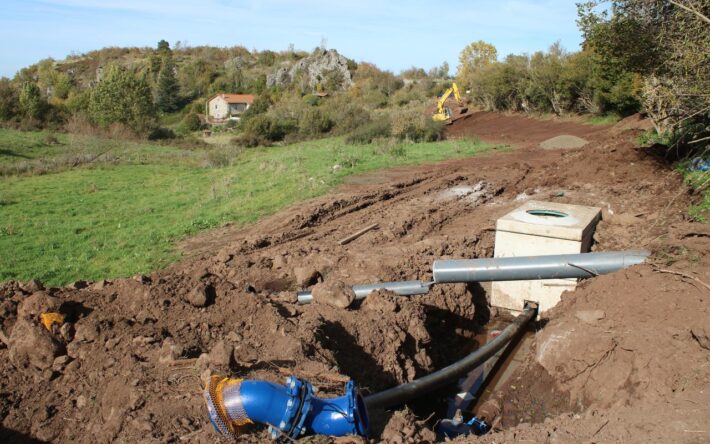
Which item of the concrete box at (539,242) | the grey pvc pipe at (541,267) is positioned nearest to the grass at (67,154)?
the concrete box at (539,242)

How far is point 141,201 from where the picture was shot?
19.2m

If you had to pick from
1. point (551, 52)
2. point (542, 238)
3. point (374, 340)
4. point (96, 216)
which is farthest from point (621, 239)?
point (551, 52)

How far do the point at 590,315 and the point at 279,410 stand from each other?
15.2ft

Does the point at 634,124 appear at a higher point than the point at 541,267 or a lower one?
higher

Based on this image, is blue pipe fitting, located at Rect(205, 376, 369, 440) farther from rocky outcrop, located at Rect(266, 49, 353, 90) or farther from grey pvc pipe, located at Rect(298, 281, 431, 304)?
rocky outcrop, located at Rect(266, 49, 353, 90)

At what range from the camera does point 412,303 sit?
7.85 m

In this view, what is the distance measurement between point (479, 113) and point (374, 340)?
4111cm

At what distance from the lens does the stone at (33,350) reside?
5168 millimetres

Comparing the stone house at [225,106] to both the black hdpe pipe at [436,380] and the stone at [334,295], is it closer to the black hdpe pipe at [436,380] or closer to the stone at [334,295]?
the stone at [334,295]

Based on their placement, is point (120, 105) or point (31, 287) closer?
point (31, 287)

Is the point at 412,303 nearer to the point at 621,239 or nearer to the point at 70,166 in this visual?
the point at 621,239

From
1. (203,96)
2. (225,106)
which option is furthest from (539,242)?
(203,96)

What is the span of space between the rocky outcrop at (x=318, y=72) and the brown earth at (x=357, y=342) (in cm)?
7572

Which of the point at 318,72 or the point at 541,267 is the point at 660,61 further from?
the point at 318,72
